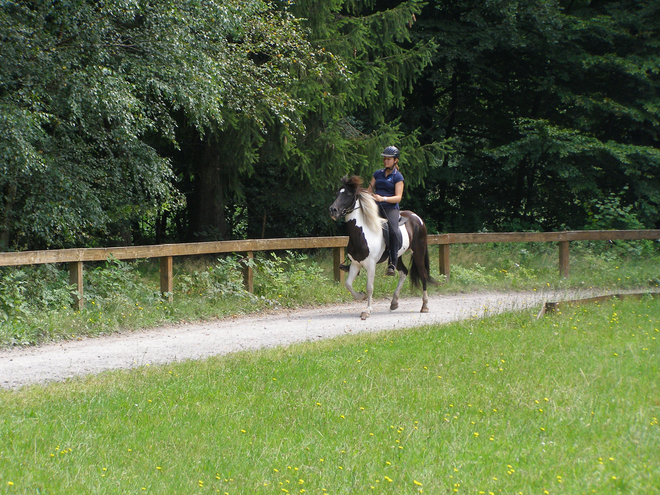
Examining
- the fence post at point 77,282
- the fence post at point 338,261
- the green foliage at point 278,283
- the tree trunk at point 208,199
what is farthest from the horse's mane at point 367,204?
the tree trunk at point 208,199

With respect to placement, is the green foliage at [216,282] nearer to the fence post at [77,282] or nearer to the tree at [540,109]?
the fence post at [77,282]

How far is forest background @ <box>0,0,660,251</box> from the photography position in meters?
11.0

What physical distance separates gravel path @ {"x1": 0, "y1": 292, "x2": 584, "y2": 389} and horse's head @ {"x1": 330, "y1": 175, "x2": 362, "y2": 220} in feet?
5.71

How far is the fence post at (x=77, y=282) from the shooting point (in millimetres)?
10141

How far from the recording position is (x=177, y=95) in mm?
11430

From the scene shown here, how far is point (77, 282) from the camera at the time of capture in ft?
33.6

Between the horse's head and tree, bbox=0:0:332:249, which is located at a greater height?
tree, bbox=0:0:332:249

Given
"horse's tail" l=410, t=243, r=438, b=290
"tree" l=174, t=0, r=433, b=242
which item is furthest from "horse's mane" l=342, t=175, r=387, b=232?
"tree" l=174, t=0, r=433, b=242

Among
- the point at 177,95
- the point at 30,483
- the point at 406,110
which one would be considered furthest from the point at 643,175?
the point at 30,483

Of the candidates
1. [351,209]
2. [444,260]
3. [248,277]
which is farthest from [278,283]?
[444,260]

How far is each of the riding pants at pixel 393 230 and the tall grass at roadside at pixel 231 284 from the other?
1883 mm

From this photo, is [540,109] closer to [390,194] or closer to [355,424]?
[390,194]

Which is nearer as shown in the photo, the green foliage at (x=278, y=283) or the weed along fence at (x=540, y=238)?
the green foliage at (x=278, y=283)

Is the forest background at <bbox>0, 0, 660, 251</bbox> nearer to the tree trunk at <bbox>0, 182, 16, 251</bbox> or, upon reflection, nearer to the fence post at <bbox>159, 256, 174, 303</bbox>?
the tree trunk at <bbox>0, 182, 16, 251</bbox>
